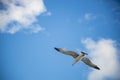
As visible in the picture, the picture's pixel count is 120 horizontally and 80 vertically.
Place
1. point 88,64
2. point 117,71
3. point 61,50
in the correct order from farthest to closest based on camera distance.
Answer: point 117,71, point 88,64, point 61,50

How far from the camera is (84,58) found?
3.41 metres

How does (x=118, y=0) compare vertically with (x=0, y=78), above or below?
above

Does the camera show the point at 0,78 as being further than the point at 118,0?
No

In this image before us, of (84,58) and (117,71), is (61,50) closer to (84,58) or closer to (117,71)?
(84,58)

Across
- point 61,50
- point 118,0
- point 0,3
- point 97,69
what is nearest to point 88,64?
point 97,69

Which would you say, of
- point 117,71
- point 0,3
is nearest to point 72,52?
point 117,71

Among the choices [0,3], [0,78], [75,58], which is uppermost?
[0,3]

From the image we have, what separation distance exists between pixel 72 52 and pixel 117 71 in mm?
835

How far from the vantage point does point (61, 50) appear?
10.7 feet

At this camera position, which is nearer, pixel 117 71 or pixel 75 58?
pixel 75 58

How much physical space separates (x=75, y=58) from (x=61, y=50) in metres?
0.20

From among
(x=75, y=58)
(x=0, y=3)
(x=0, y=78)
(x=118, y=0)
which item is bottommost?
(x=0, y=78)

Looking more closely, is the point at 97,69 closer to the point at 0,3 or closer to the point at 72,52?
the point at 72,52

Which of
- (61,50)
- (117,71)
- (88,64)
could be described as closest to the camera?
(61,50)
